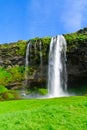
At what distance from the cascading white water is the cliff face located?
4.34 ft

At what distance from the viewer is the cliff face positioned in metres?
81.5

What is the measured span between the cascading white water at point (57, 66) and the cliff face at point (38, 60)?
1323mm

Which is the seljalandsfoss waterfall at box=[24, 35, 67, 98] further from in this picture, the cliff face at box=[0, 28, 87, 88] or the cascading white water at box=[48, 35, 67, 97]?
the cliff face at box=[0, 28, 87, 88]

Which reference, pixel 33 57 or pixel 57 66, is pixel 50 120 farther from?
pixel 33 57

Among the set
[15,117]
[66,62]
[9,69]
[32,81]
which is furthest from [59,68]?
[15,117]

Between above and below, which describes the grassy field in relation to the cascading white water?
below

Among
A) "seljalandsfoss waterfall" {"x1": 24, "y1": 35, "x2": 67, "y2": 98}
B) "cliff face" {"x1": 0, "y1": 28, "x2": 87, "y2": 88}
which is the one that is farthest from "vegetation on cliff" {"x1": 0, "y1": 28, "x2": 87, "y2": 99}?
"seljalandsfoss waterfall" {"x1": 24, "y1": 35, "x2": 67, "y2": 98}

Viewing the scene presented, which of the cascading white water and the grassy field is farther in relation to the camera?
the cascading white water

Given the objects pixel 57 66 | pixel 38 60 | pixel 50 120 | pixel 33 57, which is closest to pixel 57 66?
pixel 57 66

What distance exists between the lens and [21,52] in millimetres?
90562

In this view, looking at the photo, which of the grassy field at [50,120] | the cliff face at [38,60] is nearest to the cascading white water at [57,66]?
the cliff face at [38,60]

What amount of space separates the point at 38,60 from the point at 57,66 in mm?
6576

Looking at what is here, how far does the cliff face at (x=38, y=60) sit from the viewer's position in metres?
81.5

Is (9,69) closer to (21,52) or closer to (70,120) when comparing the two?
(21,52)
